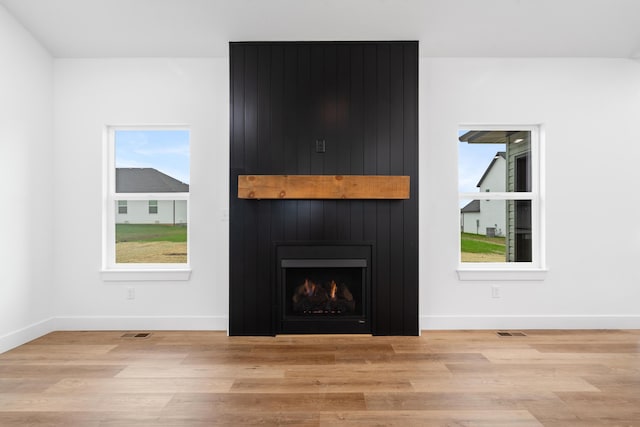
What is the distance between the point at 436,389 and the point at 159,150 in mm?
3305

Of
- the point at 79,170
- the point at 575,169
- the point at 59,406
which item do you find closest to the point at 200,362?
the point at 59,406

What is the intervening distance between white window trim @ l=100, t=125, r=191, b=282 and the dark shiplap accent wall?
0.66 metres

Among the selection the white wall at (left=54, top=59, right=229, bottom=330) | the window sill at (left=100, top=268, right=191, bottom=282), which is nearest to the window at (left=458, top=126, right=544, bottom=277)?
the white wall at (left=54, top=59, right=229, bottom=330)

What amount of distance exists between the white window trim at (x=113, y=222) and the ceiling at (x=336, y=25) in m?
0.78

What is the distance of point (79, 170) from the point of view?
12.2ft

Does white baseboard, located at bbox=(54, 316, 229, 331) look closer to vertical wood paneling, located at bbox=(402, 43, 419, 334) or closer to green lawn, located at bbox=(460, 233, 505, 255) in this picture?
vertical wood paneling, located at bbox=(402, 43, 419, 334)

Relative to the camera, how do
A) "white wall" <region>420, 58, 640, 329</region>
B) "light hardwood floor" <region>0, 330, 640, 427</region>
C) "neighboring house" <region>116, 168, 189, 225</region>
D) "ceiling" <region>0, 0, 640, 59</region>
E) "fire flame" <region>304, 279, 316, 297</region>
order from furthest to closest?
"neighboring house" <region>116, 168, 189, 225</region> < "white wall" <region>420, 58, 640, 329</region> < "fire flame" <region>304, 279, 316, 297</region> < "ceiling" <region>0, 0, 640, 59</region> < "light hardwood floor" <region>0, 330, 640, 427</region>

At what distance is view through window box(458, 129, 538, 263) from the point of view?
→ 3900mm

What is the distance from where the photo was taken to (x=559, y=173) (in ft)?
12.4

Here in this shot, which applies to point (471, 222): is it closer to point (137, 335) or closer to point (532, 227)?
point (532, 227)

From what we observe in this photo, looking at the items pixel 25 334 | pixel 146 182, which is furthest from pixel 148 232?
pixel 25 334

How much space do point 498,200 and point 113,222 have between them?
154 inches

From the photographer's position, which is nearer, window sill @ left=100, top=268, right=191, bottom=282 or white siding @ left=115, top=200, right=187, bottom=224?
window sill @ left=100, top=268, right=191, bottom=282

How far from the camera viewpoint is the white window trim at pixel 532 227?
3.75 metres
